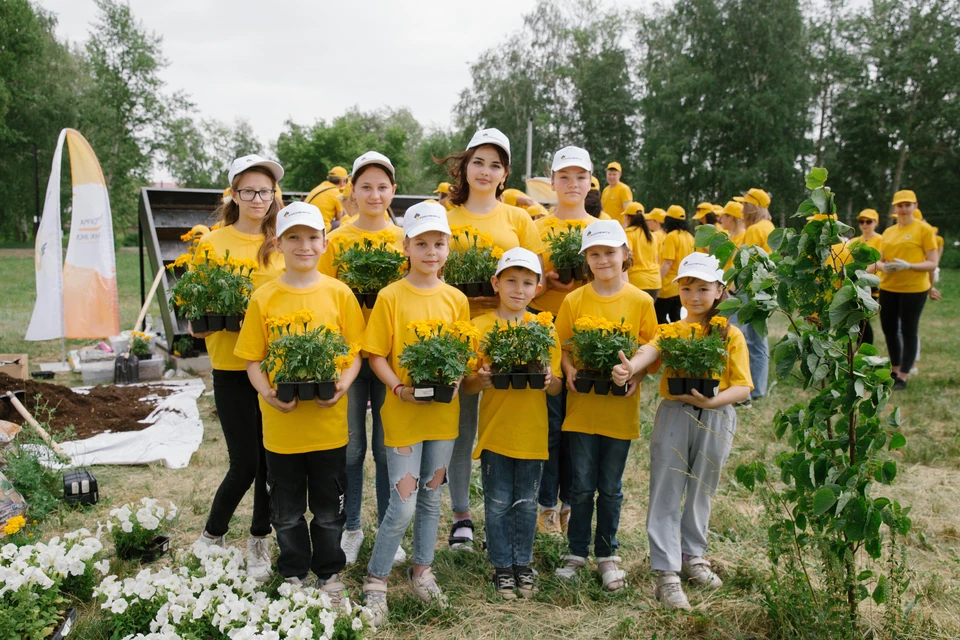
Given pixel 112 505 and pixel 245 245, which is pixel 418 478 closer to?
pixel 245 245

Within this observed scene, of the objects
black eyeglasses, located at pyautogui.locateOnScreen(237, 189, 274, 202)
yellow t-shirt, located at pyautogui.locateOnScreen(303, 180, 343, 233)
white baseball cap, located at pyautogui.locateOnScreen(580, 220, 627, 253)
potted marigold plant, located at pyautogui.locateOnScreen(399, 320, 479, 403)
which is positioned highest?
yellow t-shirt, located at pyautogui.locateOnScreen(303, 180, 343, 233)

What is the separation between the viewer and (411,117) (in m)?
68.6

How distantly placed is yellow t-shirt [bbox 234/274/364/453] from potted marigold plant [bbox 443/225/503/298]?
634 mm

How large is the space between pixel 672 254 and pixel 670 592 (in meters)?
5.66

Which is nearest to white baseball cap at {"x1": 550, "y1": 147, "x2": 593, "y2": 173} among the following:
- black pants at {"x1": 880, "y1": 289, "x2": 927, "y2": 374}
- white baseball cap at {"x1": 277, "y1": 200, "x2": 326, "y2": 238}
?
white baseball cap at {"x1": 277, "y1": 200, "x2": 326, "y2": 238}

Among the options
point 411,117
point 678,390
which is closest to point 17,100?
point 411,117

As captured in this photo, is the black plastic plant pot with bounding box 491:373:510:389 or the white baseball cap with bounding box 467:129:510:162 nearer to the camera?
the black plastic plant pot with bounding box 491:373:510:389

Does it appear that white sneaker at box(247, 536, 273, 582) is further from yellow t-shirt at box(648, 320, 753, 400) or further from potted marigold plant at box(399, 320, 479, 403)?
yellow t-shirt at box(648, 320, 753, 400)

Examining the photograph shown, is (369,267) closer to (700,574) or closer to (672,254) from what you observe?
(700,574)

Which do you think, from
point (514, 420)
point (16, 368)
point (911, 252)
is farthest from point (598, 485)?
point (911, 252)

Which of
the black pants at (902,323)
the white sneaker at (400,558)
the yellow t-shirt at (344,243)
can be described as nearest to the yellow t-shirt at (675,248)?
the black pants at (902,323)

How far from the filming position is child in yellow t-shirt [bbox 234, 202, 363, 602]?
3.38 meters

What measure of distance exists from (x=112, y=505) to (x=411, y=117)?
6714 centimetres

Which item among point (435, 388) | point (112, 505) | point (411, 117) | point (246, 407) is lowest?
point (112, 505)
